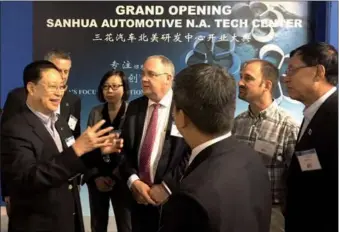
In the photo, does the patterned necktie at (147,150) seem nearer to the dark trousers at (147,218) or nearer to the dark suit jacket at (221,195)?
the dark trousers at (147,218)

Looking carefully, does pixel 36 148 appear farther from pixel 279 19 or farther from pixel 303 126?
pixel 279 19

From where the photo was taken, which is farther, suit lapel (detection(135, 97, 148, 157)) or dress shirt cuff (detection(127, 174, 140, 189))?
suit lapel (detection(135, 97, 148, 157))

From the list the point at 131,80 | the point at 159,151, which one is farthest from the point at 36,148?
the point at 131,80

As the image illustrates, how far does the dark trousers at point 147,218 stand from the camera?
303cm

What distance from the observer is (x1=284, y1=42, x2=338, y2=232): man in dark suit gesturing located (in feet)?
6.62

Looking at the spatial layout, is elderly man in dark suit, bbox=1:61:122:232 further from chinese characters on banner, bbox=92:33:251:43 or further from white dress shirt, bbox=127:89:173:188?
chinese characters on banner, bbox=92:33:251:43

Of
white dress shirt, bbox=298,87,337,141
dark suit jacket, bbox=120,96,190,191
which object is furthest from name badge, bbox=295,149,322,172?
dark suit jacket, bbox=120,96,190,191

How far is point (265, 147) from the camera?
2.55 metres

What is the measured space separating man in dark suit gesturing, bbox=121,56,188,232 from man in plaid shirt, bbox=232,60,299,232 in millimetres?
446

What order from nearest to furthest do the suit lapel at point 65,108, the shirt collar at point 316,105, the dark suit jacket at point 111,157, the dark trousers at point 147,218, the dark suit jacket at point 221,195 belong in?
1. the dark suit jacket at point 221,195
2. the shirt collar at point 316,105
3. the dark trousers at point 147,218
4. the dark suit jacket at point 111,157
5. the suit lapel at point 65,108

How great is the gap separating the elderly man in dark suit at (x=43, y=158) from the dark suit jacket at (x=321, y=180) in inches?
35.7

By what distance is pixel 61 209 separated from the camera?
2322 millimetres

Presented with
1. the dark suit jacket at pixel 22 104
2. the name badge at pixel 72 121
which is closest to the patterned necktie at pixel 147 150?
the name badge at pixel 72 121

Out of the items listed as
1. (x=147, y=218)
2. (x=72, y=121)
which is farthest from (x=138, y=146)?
(x=72, y=121)
